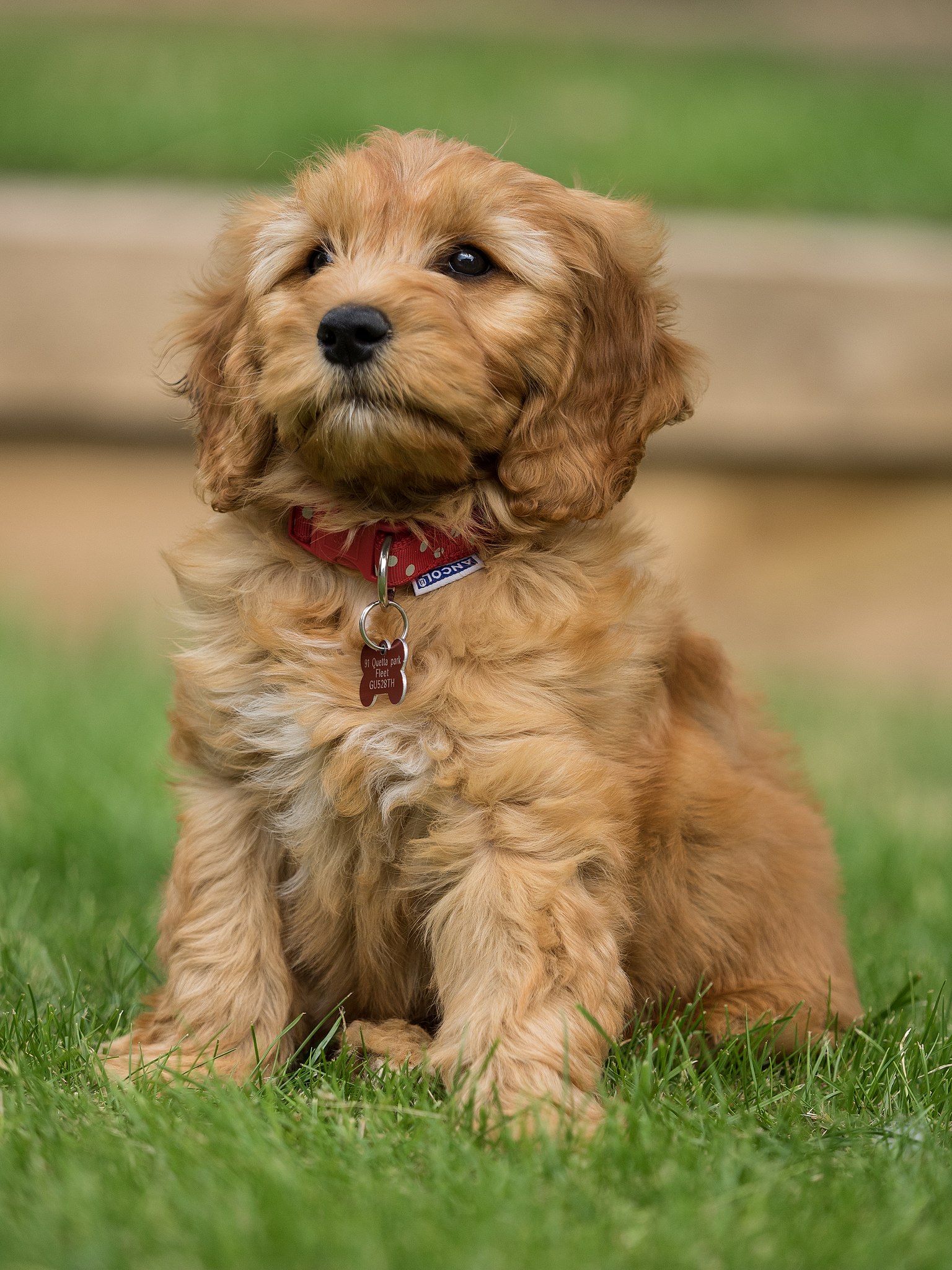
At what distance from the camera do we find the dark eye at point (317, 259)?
3084 mm

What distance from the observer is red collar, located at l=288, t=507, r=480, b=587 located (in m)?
2.94

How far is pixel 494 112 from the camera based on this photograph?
9.80 meters

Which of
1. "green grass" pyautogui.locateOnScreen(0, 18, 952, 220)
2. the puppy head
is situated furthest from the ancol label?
"green grass" pyautogui.locateOnScreen(0, 18, 952, 220)

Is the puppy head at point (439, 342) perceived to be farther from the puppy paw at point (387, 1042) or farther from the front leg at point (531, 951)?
the puppy paw at point (387, 1042)

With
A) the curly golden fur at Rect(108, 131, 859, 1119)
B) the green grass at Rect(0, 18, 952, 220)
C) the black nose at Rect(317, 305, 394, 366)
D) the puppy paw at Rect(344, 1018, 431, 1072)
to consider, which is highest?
the green grass at Rect(0, 18, 952, 220)

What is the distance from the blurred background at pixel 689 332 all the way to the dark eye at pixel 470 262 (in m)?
3.73

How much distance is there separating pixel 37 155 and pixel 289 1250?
328 inches

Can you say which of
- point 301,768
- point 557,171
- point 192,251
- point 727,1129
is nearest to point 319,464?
point 301,768

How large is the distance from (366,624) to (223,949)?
0.71m

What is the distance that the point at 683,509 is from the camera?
7844mm

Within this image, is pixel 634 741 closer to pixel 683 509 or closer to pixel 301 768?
pixel 301 768

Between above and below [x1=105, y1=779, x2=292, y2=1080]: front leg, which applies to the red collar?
above

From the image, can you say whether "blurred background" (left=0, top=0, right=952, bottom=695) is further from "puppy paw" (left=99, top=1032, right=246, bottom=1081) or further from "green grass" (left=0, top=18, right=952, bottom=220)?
"puppy paw" (left=99, top=1032, right=246, bottom=1081)

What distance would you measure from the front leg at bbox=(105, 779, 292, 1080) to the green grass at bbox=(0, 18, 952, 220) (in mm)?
5880
